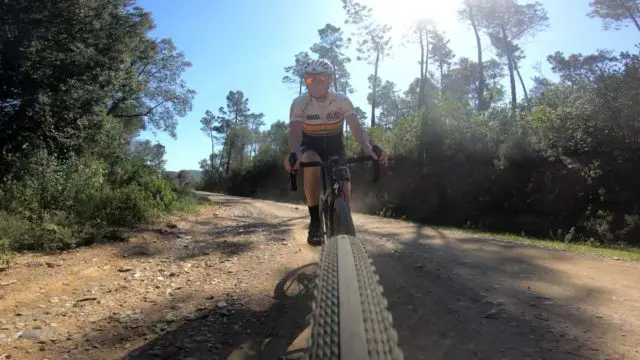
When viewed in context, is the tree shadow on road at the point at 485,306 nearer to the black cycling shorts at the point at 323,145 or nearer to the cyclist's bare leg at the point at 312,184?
Result: the cyclist's bare leg at the point at 312,184

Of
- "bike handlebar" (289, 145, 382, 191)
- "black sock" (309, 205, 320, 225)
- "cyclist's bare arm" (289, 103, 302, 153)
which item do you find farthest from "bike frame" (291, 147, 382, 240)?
"cyclist's bare arm" (289, 103, 302, 153)

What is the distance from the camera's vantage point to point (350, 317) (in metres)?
1.40

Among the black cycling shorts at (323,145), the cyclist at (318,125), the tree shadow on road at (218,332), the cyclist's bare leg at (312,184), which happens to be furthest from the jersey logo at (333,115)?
the tree shadow on road at (218,332)

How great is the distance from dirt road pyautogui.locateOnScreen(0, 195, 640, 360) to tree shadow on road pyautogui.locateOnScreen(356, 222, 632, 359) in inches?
0.5

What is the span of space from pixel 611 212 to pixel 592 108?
13.1ft

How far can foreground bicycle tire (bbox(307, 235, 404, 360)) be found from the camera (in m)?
1.23

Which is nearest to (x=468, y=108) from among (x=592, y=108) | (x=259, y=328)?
(x=592, y=108)

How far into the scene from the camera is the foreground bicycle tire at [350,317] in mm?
1226

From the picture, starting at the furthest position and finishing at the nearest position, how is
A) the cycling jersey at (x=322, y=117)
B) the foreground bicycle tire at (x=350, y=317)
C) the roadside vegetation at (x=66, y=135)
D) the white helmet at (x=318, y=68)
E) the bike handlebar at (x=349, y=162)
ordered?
1. the roadside vegetation at (x=66, y=135)
2. the cycling jersey at (x=322, y=117)
3. the white helmet at (x=318, y=68)
4. the bike handlebar at (x=349, y=162)
5. the foreground bicycle tire at (x=350, y=317)

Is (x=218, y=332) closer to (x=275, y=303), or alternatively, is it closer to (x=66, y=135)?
(x=275, y=303)

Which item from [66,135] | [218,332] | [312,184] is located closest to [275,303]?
[218,332]

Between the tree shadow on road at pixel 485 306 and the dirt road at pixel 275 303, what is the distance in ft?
0.04

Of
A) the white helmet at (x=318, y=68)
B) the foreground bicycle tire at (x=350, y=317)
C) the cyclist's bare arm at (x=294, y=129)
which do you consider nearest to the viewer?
the foreground bicycle tire at (x=350, y=317)

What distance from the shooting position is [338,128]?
169 inches
